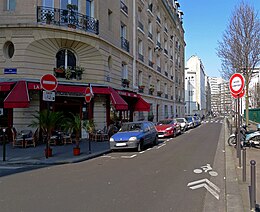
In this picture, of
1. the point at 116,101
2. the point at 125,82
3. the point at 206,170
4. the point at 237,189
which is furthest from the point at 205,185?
the point at 125,82

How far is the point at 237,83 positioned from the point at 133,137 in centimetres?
575

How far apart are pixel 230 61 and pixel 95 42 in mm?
10725

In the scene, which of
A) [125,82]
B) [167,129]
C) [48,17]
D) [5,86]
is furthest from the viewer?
[125,82]

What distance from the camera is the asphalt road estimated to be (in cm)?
557

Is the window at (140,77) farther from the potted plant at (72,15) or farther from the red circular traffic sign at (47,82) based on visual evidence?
the red circular traffic sign at (47,82)

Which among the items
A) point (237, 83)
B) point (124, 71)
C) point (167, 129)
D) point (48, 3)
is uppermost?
point (48, 3)

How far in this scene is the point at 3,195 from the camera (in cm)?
636

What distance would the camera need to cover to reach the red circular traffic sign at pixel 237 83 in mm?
9617

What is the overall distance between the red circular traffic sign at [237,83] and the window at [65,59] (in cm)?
1192

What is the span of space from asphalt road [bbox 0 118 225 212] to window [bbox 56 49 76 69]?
9994mm

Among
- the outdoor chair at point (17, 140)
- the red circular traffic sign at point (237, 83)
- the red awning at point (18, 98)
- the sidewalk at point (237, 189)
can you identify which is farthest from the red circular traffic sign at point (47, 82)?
the sidewalk at point (237, 189)

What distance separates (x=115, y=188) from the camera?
22.6ft

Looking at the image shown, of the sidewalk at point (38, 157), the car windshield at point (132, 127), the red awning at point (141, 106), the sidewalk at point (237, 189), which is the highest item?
the red awning at point (141, 106)

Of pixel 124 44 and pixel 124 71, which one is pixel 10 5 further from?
pixel 124 71
